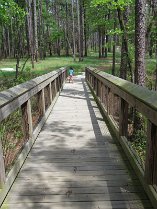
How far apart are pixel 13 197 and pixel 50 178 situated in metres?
0.64

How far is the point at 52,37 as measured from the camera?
170ft

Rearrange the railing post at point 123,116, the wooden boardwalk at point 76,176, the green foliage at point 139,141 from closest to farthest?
the wooden boardwalk at point 76,176 < the railing post at point 123,116 < the green foliage at point 139,141

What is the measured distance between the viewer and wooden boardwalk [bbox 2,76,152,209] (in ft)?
10.7

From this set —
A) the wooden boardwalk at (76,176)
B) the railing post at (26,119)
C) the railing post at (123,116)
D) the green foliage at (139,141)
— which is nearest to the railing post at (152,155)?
the wooden boardwalk at (76,176)

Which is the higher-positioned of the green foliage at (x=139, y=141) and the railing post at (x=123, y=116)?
the railing post at (x=123, y=116)

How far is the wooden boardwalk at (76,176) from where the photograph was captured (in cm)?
325

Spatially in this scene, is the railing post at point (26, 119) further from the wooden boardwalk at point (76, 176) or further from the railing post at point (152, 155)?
the railing post at point (152, 155)

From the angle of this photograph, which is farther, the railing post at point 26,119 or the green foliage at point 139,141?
the green foliage at point 139,141

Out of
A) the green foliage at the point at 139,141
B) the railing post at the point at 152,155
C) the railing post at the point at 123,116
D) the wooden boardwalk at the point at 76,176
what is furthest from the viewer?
the green foliage at the point at 139,141

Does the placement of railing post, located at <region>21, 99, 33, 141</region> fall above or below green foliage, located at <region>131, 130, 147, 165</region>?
above

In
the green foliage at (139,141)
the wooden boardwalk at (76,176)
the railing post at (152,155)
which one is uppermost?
the railing post at (152,155)

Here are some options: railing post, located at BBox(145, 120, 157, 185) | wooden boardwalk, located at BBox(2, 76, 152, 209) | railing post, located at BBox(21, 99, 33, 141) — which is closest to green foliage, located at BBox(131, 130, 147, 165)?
wooden boardwalk, located at BBox(2, 76, 152, 209)

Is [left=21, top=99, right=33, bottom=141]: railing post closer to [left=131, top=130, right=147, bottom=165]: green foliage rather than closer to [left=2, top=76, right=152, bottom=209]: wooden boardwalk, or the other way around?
[left=2, top=76, right=152, bottom=209]: wooden boardwalk

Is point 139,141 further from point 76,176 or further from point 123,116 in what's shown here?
point 76,176
